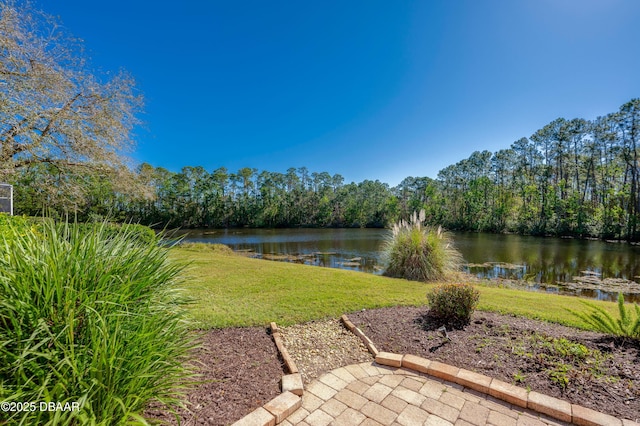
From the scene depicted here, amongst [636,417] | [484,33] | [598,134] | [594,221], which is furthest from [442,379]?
[598,134]

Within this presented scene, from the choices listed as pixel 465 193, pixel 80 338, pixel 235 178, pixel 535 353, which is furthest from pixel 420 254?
pixel 235 178

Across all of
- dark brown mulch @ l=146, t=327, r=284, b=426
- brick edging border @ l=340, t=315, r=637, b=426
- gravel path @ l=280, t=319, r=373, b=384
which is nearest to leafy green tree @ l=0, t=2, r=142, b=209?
dark brown mulch @ l=146, t=327, r=284, b=426

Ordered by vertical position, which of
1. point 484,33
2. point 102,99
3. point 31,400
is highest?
point 484,33

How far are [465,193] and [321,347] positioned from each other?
41.0 m

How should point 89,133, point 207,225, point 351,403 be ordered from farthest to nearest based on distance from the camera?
1. point 207,225
2. point 89,133
3. point 351,403

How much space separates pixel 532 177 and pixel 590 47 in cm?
3620

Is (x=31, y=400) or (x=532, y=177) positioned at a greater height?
(x=532, y=177)

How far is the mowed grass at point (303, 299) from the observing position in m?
3.67

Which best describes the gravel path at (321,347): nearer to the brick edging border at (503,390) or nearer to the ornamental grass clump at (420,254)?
the brick edging border at (503,390)

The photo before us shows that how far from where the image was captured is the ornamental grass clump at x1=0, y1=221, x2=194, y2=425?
4.18 feet

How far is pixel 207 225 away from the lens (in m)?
42.0

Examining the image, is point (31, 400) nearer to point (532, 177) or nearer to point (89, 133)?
point (89, 133)

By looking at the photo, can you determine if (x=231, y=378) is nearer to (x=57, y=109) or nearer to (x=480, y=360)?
(x=480, y=360)

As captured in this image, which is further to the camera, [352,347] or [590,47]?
[590,47]
